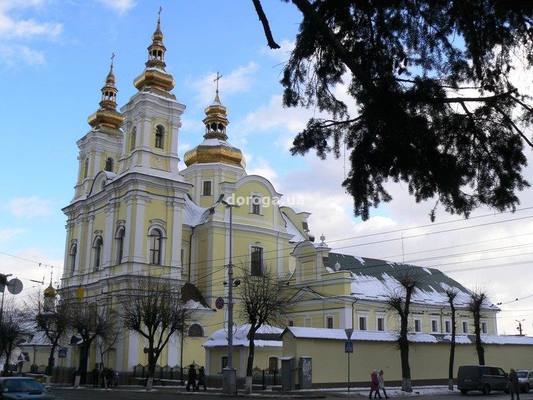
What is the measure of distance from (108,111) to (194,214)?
14.0m

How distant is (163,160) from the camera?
5294cm

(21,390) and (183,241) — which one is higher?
(183,241)

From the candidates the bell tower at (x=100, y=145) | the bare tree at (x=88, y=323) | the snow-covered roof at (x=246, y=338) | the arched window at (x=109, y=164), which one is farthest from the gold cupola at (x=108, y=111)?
the snow-covered roof at (x=246, y=338)

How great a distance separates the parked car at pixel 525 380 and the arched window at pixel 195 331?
23.7 meters

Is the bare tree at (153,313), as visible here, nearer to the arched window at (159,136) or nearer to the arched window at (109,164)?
the arched window at (159,136)

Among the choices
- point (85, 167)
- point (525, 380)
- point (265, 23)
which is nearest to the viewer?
point (265, 23)

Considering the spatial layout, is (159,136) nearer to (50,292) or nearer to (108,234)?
(108,234)

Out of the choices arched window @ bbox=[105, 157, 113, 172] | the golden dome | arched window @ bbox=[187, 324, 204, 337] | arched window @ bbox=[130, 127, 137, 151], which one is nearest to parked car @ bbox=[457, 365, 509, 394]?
arched window @ bbox=[187, 324, 204, 337]

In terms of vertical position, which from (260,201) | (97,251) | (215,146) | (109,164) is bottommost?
(97,251)

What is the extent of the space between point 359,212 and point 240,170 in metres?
55.4

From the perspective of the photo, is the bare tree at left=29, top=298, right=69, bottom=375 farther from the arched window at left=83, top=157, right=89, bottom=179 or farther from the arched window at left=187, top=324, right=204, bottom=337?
the arched window at left=83, top=157, right=89, bottom=179

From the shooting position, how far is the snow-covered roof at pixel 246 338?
126 feet

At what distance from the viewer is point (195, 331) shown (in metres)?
49.3

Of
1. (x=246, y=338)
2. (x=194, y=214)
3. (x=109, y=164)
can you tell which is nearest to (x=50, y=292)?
(x=109, y=164)
